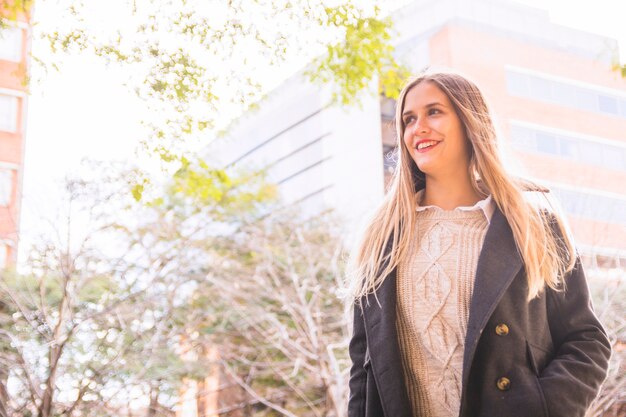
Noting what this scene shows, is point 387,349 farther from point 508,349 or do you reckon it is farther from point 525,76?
point 525,76

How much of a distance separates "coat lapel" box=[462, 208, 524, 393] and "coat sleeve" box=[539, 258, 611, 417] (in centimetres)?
12

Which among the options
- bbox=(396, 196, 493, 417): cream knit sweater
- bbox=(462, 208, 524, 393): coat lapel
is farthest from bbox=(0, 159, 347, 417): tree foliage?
bbox=(462, 208, 524, 393): coat lapel

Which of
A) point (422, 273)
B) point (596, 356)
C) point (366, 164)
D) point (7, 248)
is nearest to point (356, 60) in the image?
point (422, 273)

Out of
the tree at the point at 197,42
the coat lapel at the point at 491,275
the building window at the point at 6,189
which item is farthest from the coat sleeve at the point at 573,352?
the building window at the point at 6,189

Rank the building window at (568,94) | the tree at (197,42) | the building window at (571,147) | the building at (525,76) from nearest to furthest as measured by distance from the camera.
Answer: the tree at (197,42) < the building window at (571,147) < the building at (525,76) < the building window at (568,94)

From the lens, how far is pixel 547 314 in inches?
55.9

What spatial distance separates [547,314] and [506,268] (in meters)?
0.14

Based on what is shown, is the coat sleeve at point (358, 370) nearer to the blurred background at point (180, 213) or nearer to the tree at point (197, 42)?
the blurred background at point (180, 213)

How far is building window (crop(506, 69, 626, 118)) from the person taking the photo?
15.8 metres

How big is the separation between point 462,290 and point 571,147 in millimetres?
14356

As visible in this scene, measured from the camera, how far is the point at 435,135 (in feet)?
5.05

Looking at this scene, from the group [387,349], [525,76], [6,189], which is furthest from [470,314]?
[525,76]

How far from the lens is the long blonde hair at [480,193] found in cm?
141

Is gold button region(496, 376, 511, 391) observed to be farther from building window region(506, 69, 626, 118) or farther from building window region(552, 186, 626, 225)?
building window region(506, 69, 626, 118)
